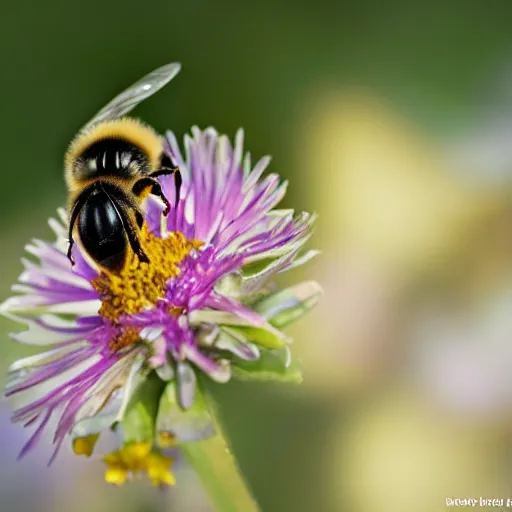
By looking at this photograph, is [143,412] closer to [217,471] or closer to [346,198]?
[217,471]

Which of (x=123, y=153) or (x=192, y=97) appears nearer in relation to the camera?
(x=123, y=153)

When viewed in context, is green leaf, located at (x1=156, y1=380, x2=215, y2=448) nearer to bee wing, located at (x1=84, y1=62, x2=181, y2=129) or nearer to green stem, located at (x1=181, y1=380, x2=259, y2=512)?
green stem, located at (x1=181, y1=380, x2=259, y2=512)

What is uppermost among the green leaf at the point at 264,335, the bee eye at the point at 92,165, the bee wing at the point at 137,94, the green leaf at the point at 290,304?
the bee wing at the point at 137,94

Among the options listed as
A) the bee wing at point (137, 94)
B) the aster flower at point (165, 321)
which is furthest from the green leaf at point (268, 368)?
the bee wing at point (137, 94)

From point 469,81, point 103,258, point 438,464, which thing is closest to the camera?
point 103,258

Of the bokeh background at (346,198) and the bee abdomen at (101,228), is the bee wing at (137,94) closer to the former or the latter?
the bee abdomen at (101,228)

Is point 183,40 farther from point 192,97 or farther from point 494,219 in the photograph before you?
point 494,219

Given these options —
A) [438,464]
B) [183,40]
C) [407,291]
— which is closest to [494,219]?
[407,291]
